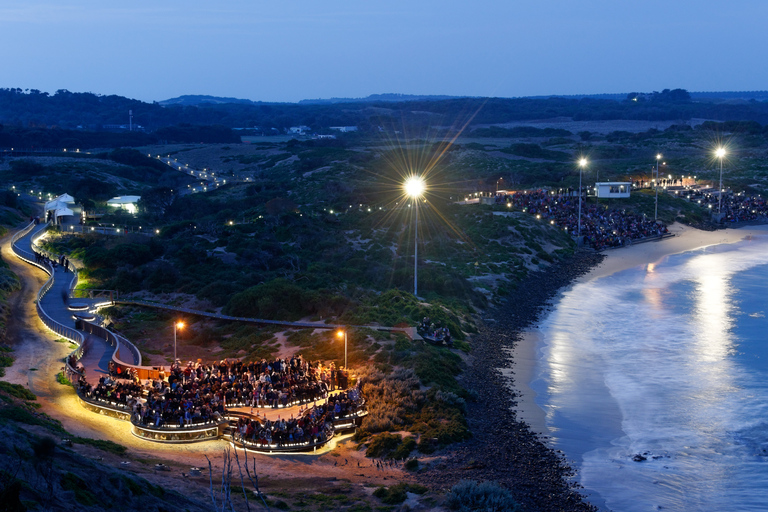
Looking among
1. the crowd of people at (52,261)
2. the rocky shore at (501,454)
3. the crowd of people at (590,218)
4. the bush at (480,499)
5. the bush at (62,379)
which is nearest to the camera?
the bush at (480,499)

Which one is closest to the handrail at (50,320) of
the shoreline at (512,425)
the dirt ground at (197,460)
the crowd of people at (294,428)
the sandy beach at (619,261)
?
the dirt ground at (197,460)

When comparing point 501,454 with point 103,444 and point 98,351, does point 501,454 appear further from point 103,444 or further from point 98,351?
point 98,351

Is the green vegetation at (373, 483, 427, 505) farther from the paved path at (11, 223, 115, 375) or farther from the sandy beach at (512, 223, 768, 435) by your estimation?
the paved path at (11, 223, 115, 375)

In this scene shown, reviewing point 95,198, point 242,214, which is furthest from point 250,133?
point 242,214

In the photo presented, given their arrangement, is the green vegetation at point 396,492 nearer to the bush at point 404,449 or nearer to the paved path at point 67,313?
the bush at point 404,449

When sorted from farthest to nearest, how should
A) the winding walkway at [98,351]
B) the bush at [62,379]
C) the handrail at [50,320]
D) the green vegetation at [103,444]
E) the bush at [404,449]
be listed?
the handrail at [50,320] → the bush at [62,379] → the winding walkway at [98,351] → the bush at [404,449] → the green vegetation at [103,444]

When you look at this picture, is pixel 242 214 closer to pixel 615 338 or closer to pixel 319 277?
pixel 319 277
